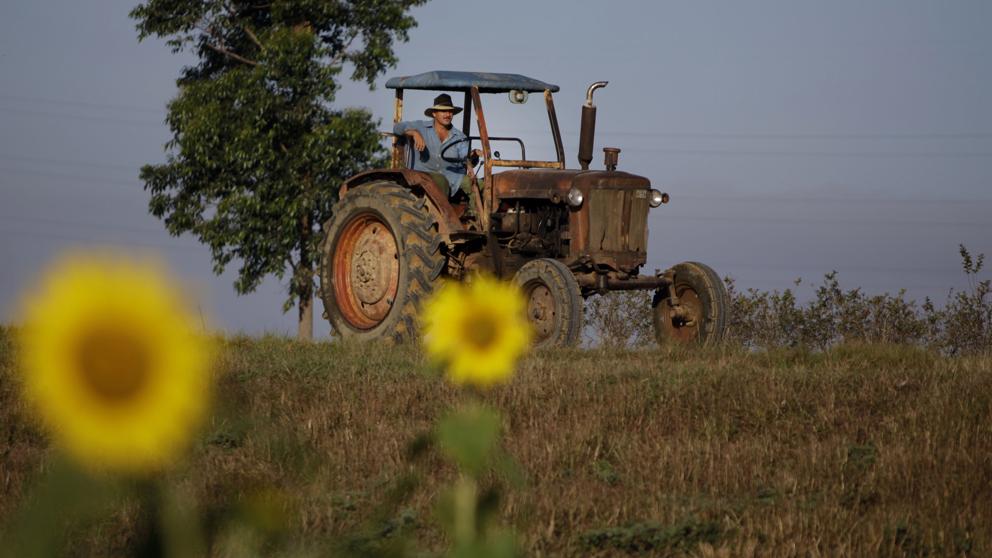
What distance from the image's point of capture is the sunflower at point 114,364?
0.82m

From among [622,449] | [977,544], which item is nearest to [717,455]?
[622,449]

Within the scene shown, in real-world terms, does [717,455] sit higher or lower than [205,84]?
lower

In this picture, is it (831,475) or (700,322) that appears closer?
(831,475)

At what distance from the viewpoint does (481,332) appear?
182 centimetres

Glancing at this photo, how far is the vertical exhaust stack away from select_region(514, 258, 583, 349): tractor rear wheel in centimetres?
158

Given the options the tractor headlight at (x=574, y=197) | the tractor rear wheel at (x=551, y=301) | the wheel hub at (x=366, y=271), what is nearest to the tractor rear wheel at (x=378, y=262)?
the wheel hub at (x=366, y=271)

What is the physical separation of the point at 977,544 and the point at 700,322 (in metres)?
6.77

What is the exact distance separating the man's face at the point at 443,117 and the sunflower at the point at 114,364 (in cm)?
1051

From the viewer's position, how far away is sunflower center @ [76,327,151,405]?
2.80 feet

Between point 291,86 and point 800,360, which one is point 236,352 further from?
point 291,86

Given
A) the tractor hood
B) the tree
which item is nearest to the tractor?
the tractor hood

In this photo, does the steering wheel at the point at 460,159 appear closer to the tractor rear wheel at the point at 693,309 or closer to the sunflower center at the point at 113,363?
the tractor rear wheel at the point at 693,309

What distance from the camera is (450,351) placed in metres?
1.72

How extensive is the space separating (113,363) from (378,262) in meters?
11.0
